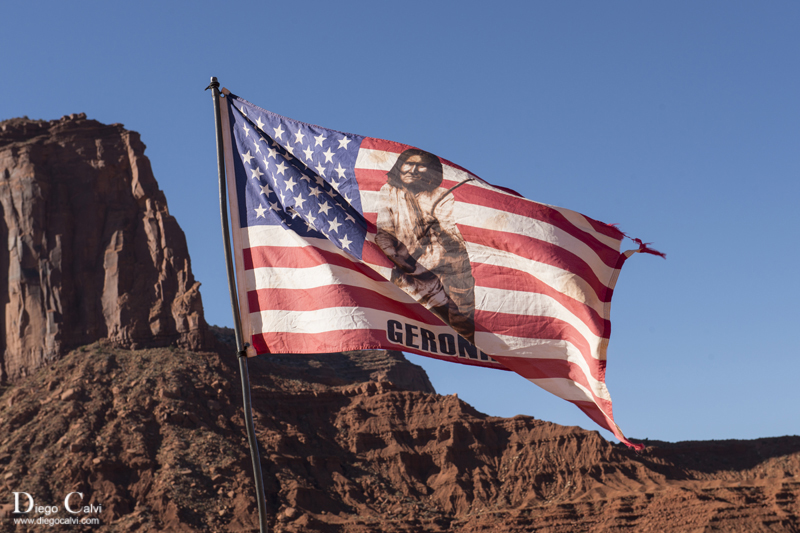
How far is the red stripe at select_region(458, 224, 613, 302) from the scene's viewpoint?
1244 cm

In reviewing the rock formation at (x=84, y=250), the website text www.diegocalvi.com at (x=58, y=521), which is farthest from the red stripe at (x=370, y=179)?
the rock formation at (x=84, y=250)

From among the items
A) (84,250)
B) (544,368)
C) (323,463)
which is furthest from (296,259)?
(84,250)

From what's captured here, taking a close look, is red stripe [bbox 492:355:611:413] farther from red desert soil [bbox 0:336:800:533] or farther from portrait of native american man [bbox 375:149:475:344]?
red desert soil [bbox 0:336:800:533]

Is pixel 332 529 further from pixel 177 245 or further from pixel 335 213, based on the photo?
pixel 335 213

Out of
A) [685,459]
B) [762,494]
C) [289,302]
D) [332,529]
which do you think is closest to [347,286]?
[289,302]

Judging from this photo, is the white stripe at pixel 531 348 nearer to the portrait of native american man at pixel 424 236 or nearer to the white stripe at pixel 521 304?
the white stripe at pixel 521 304

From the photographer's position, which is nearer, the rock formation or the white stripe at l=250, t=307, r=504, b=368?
the white stripe at l=250, t=307, r=504, b=368

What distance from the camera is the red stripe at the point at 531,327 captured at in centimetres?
1212

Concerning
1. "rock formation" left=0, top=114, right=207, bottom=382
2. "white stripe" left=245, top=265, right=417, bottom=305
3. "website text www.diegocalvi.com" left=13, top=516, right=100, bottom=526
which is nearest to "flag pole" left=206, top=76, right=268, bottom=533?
"white stripe" left=245, top=265, right=417, bottom=305

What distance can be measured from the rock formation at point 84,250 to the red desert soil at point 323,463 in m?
3.20

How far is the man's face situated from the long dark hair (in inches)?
1.2

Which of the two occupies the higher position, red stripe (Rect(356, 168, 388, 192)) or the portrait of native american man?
red stripe (Rect(356, 168, 388, 192))

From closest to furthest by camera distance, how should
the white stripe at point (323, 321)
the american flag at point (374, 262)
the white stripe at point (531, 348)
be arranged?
1. the white stripe at point (531, 348)
2. the american flag at point (374, 262)
3. the white stripe at point (323, 321)

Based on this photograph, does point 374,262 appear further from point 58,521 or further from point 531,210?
point 58,521
